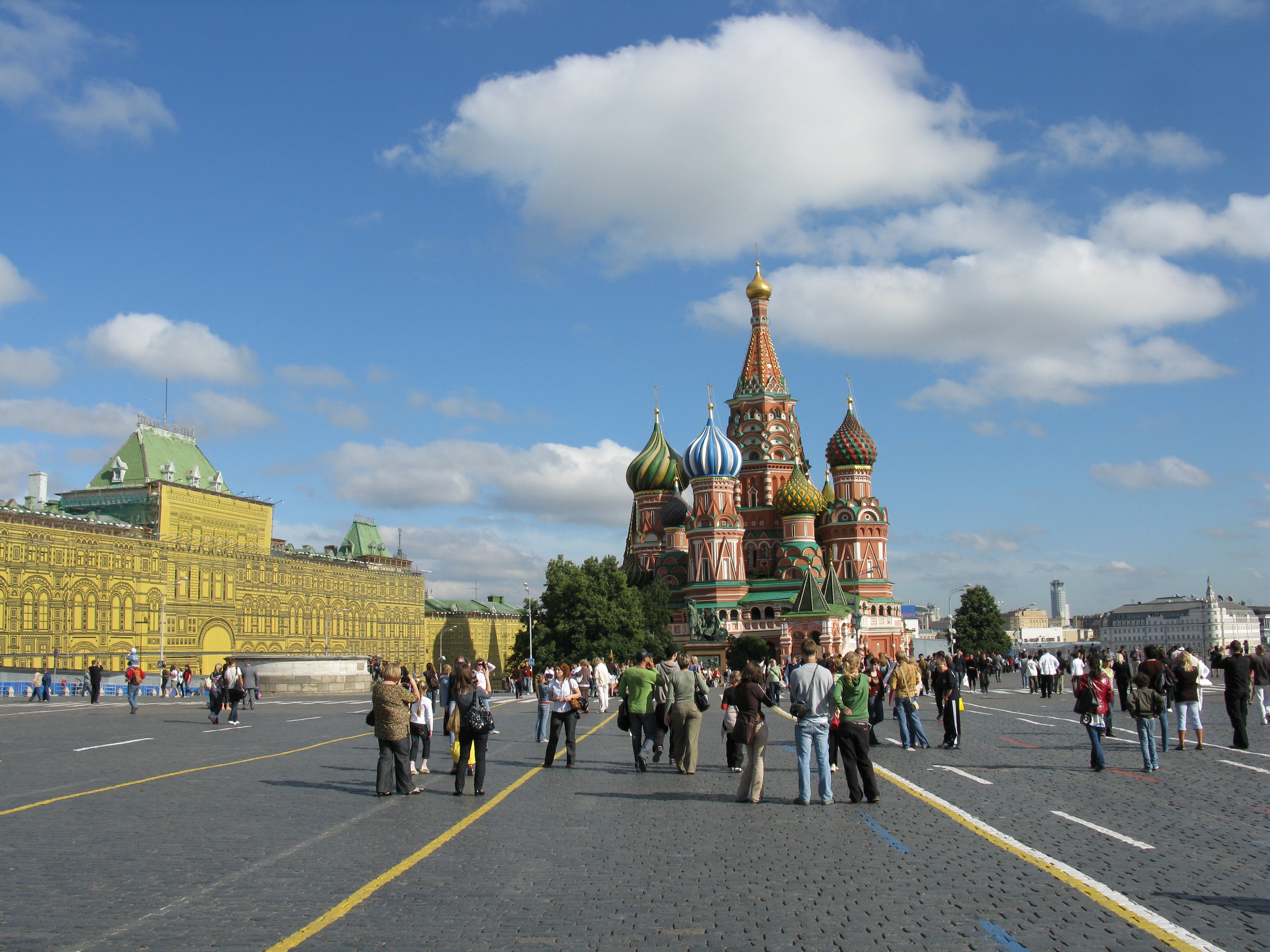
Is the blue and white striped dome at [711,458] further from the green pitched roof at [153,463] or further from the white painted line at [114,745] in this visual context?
the white painted line at [114,745]

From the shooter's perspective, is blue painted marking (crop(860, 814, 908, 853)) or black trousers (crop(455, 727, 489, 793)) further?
black trousers (crop(455, 727, 489, 793))

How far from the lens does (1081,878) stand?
8156mm

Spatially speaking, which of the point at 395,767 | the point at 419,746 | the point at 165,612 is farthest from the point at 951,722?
the point at 165,612

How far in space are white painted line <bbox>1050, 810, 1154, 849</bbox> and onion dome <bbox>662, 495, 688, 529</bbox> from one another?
86.0 meters

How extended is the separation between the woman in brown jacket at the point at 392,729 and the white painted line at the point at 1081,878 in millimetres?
6050

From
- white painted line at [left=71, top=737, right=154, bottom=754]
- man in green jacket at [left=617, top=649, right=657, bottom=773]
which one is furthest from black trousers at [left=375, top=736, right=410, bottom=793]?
white painted line at [left=71, top=737, right=154, bottom=754]

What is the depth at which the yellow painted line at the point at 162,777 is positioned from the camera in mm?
11945

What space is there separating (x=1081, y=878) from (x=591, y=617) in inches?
2736

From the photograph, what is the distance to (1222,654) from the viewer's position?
821 inches

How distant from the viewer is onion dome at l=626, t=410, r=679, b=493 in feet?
329

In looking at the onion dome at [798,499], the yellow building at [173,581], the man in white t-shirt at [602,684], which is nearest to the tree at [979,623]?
the onion dome at [798,499]

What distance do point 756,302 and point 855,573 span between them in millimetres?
26282

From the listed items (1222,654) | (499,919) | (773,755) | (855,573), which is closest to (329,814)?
(499,919)

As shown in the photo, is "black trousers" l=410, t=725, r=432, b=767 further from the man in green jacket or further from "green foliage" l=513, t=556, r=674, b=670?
"green foliage" l=513, t=556, r=674, b=670
